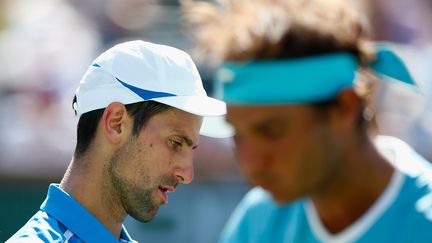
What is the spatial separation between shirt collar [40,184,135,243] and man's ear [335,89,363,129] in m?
1.21

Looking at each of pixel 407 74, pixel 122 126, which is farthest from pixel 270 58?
pixel 122 126

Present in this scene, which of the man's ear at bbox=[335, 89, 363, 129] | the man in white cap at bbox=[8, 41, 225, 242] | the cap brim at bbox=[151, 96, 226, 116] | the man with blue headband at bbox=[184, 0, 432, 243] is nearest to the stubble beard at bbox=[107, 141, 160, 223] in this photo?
the man in white cap at bbox=[8, 41, 225, 242]

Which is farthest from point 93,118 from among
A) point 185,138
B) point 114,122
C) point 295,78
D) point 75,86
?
point 75,86

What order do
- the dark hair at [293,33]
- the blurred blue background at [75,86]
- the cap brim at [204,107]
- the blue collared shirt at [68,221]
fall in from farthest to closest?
1. the blurred blue background at [75,86]
2. the blue collared shirt at [68,221]
3. the cap brim at [204,107]
4. the dark hair at [293,33]

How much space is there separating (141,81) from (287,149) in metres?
1.19

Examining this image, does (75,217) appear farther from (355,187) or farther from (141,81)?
(355,187)

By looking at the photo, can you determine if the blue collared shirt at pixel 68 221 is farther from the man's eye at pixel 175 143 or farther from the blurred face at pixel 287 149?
the blurred face at pixel 287 149

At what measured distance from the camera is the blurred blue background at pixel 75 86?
25.7ft

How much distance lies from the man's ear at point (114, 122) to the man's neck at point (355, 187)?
1110mm

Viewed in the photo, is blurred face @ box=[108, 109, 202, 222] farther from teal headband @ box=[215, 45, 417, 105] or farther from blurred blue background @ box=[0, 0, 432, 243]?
blurred blue background @ box=[0, 0, 432, 243]

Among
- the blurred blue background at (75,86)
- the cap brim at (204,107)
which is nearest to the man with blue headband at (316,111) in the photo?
the cap brim at (204,107)

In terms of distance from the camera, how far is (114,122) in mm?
3490

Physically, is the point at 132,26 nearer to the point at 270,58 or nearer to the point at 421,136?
the point at 421,136

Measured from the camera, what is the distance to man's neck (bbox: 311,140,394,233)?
96.2 inches
